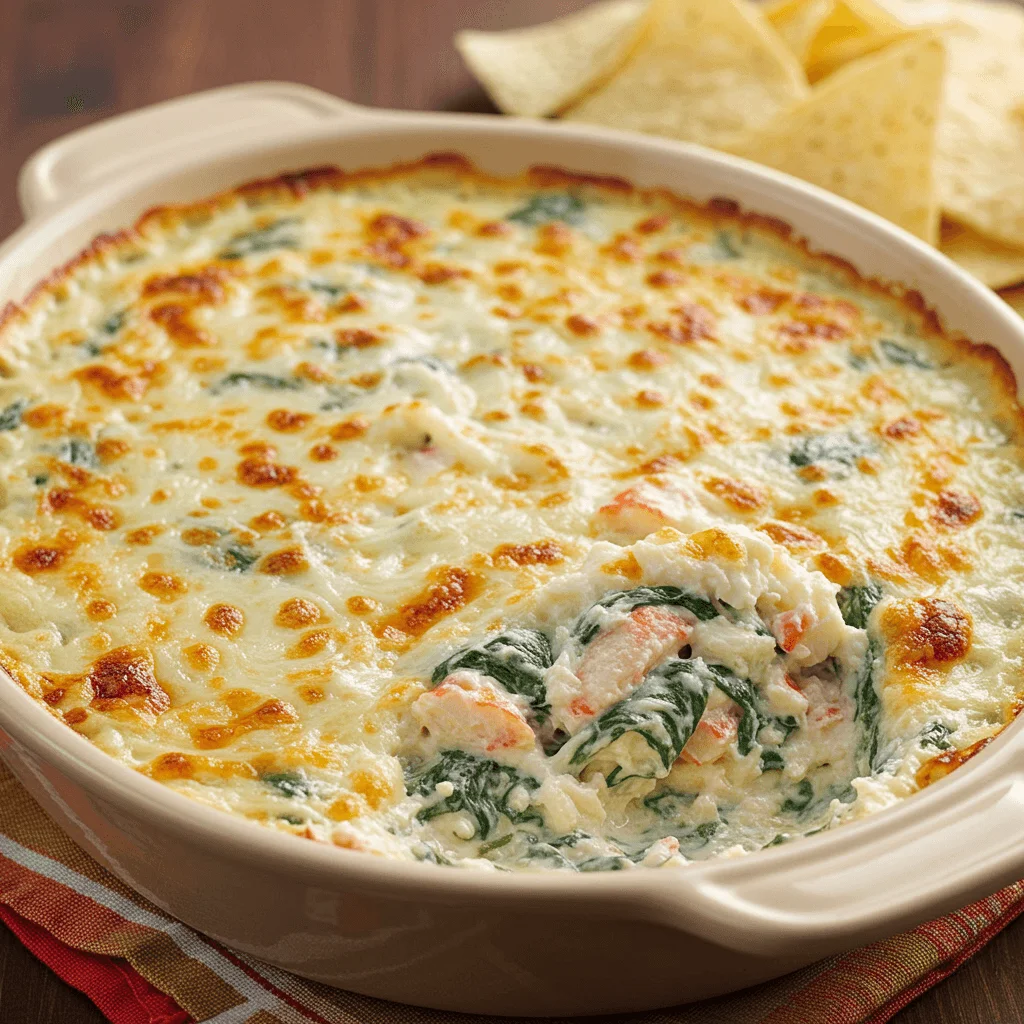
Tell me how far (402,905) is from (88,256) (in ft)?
8.29

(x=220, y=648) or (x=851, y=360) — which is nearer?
(x=220, y=648)

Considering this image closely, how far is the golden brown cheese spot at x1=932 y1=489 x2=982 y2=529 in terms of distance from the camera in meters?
3.35

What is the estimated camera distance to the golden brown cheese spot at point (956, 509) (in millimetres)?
3346

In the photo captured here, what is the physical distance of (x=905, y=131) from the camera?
183 inches

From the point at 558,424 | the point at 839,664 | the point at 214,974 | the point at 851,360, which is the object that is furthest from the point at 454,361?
the point at 214,974

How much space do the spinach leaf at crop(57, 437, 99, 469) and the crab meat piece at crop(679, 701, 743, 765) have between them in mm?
1600

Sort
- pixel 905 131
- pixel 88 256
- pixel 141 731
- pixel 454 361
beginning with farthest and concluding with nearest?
pixel 905 131, pixel 88 256, pixel 454 361, pixel 141 731

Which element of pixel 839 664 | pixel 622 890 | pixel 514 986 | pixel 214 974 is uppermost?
pixel 622 890

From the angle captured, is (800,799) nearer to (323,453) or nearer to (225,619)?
(225,619)

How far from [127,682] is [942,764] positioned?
5.17 feet

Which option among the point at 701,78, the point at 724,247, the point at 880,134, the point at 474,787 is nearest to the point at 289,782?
the point at 474,787

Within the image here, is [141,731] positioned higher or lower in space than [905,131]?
lower

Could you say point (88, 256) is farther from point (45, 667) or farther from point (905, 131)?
point (905, 131)

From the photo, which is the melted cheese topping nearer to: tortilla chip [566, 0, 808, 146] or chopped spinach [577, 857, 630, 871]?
chopped spinach [577, 857, 630, 871]
